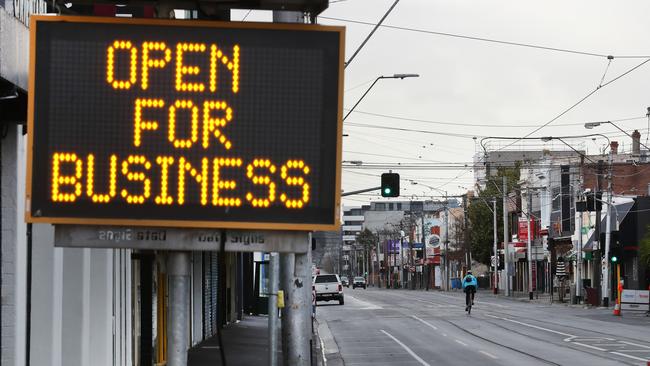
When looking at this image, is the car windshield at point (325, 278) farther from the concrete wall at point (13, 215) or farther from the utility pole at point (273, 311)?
the concrete wall at point (13, 215)

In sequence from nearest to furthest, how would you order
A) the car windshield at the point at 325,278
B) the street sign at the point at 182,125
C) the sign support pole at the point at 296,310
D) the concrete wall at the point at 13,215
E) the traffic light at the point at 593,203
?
the street sign at the point at 182,125 < the concrete wall at the point at 13,215 < the sign support pole at the point at 296,310 < the traffic light at the point at 593,203 < the car windshield at the point at 325,278

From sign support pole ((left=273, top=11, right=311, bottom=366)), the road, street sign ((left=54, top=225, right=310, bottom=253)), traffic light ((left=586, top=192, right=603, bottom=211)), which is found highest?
traffic light ((left=586, top=192, right=603, bottom=211))

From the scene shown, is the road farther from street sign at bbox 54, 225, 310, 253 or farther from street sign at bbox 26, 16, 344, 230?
street sign at bbox 26, 16, 344, 230

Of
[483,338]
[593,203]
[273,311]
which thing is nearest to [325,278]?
[593,203]

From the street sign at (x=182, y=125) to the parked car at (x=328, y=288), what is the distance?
54.2 meters

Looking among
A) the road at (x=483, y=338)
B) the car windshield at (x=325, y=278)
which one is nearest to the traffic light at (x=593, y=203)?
the road at (x=483, y=338)

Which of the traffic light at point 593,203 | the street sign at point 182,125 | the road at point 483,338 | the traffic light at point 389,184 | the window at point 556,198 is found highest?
the window at point 556,198

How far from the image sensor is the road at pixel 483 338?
25344 millimetres

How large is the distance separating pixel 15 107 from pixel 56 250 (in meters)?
2.22

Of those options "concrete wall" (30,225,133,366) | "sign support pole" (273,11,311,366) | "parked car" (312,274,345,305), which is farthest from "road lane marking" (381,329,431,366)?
"parked car" (312,274,345,305)

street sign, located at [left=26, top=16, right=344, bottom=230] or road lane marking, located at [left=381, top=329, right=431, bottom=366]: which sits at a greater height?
street sign, located at [left=26, top=16, right=344, bottom=230]

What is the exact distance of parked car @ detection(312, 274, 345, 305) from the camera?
6166cm

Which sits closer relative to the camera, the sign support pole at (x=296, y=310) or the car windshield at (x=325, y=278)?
the sign support pole at (x=296, y=310)

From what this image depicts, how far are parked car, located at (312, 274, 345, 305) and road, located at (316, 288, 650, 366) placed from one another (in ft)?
39.2
